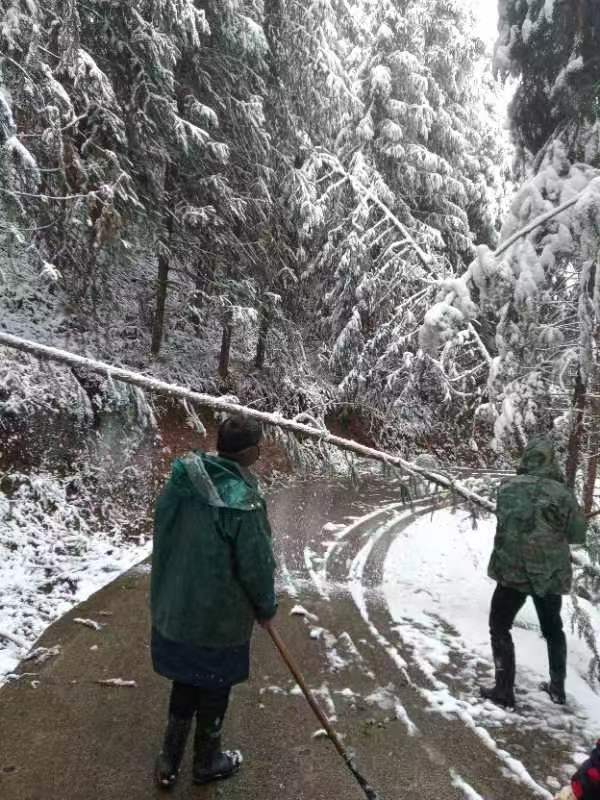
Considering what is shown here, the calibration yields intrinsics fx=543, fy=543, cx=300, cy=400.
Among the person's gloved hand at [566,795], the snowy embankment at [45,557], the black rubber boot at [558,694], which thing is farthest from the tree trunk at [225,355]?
the person's gloved hand at [566,795]

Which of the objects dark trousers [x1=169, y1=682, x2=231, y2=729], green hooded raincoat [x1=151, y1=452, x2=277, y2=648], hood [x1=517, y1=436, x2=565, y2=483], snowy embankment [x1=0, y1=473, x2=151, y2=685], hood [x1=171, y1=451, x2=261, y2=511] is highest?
hood [x1=517, y1=436, x2=565, y2=483]

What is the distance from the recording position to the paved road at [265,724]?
329 centimetres

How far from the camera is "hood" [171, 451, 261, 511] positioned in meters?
3.00

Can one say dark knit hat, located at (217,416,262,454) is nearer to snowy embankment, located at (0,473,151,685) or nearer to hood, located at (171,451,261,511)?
hood, located at (171,451,261,511)

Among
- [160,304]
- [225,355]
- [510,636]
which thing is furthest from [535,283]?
[225,355]

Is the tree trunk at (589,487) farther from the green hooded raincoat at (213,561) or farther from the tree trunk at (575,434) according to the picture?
the green hooded raincoat at (213,561)

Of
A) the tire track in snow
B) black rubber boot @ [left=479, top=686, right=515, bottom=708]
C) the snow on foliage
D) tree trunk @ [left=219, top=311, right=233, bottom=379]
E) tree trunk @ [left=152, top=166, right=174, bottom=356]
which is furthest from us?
tree trunk @ [left=219, top=311, right=233, bottom=379]

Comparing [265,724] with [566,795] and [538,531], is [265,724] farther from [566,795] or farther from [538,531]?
[538,531]

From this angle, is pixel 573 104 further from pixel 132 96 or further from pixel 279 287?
pixel 279 287

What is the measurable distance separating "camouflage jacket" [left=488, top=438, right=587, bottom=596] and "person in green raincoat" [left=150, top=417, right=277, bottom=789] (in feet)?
7.74

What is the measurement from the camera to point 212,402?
480 centimetres

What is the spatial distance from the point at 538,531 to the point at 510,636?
3.09 ft


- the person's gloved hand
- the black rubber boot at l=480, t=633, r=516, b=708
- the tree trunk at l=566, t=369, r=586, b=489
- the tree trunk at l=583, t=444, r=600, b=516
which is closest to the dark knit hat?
the person's gloved hand

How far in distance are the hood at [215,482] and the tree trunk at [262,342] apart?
11750 millimetres
